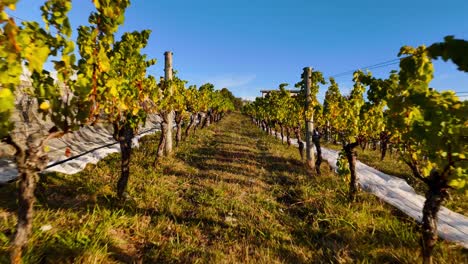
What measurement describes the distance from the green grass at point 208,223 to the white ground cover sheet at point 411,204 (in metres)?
0.32

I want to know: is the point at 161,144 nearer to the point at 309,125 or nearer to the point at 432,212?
the point at 309,125

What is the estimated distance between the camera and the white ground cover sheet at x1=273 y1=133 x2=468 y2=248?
5199 mm

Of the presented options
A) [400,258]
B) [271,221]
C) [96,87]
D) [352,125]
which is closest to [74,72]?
[96,87]

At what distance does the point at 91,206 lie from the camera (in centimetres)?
557

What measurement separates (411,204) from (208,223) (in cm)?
491

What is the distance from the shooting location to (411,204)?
271 inches

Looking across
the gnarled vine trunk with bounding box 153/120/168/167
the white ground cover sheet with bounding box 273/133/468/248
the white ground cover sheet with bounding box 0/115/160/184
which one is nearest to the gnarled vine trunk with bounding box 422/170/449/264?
the white ground cover sheet with bounding box 273/133/468/248

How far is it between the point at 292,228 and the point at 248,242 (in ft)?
3.82

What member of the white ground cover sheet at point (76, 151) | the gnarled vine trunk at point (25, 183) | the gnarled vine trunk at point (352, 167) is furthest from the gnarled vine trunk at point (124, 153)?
the gnarled vine trunk at point (352, 167)

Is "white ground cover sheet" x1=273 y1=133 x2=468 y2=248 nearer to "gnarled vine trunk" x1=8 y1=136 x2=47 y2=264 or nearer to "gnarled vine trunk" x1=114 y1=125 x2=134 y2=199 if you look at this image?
"gnarled vine trunk" x1=114 y1=125 x2=134 y2=199

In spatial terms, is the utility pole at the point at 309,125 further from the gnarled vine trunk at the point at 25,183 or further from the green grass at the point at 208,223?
the gnarled vine trunk at the point at 25,183

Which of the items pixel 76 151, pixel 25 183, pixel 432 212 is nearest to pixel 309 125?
pixel 432 212

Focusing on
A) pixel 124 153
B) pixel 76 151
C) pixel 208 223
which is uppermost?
pixel 124 153

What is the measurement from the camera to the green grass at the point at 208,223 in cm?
427
